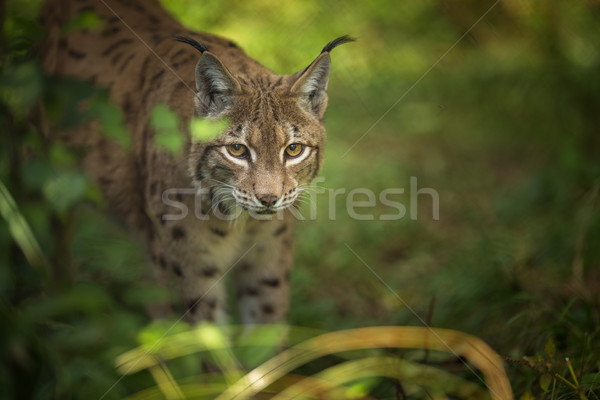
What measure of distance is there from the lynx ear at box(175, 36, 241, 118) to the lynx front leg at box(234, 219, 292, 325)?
93cm

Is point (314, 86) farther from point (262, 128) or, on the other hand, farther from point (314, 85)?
point (262, 128)

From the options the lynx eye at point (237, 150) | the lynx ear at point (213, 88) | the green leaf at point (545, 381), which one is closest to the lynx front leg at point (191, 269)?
the lynx eye at point (237, 150)

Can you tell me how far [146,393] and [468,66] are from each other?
19.4ft

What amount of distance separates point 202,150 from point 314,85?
0.71 meters

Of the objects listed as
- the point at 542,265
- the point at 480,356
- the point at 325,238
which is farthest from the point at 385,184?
the point at 480,356

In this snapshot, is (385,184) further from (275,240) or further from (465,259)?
(275,240)

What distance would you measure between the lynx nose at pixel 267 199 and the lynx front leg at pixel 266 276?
2.09 ft

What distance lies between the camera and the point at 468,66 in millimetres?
7172

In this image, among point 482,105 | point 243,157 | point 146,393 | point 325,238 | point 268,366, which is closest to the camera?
point 146,393

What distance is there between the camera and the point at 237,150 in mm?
3107

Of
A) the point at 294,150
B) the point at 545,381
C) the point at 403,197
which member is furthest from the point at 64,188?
the point at 403,197

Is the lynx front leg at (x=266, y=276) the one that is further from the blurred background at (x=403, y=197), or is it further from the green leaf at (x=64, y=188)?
the green leaf at (x=64, y=188)

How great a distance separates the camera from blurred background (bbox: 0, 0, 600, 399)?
7.59 feet

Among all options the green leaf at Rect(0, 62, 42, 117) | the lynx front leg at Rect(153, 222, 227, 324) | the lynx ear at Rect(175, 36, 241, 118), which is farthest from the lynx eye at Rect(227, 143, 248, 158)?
the green leaf at Rect(0, 62, 42, 117)
